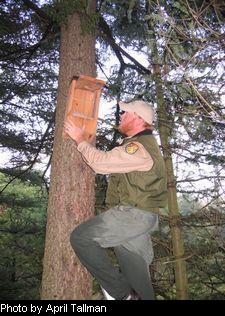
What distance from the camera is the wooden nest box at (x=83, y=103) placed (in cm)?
374

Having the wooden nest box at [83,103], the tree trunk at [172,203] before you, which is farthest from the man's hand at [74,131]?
the tree trunk at [172,203]

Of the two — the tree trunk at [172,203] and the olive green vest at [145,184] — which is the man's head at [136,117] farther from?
the tree trunk at [172,203]

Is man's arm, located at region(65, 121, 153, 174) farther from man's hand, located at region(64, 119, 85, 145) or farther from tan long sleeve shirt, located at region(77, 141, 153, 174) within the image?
man's hand, located at region(64, 119, 85, 145)

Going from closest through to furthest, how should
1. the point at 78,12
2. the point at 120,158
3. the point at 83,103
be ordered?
the point at 120,158
the point at 83,103
the point at 78,12

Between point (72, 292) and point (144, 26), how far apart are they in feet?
16.5

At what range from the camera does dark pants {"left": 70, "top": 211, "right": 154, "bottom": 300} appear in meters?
3.26

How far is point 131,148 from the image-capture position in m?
3.29

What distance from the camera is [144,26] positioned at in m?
6.63

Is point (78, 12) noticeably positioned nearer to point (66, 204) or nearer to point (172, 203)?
point (66, 204)

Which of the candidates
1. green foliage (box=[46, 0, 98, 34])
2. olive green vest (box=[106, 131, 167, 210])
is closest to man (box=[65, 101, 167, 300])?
olive green vest (box=[106, 131, 167, 210])

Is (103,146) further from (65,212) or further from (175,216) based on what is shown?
(65,212)

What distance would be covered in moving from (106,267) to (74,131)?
137 cm

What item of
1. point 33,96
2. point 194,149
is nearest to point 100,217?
point 194,149
